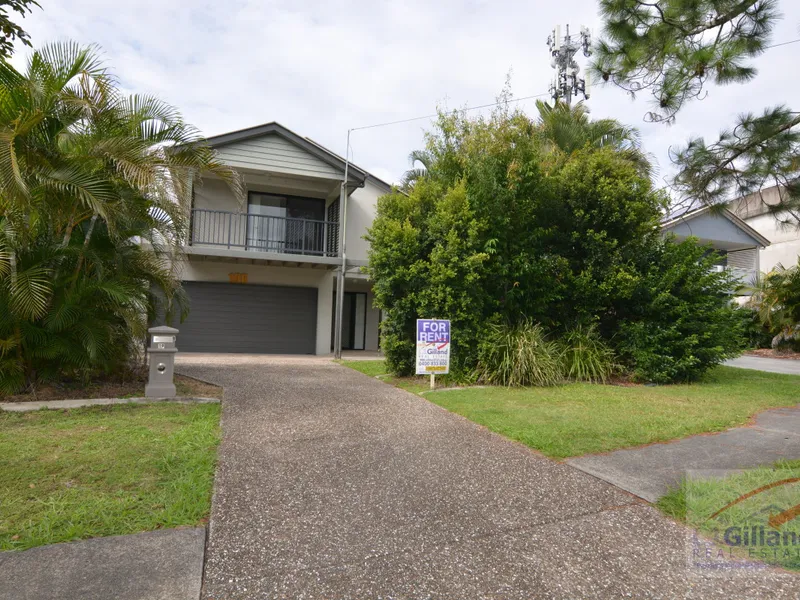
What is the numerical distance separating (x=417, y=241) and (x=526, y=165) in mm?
2267

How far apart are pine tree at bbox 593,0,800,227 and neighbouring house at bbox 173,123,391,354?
8.30 meters

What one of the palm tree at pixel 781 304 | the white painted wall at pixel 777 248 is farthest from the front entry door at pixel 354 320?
the white painted wall at pixel 777 248

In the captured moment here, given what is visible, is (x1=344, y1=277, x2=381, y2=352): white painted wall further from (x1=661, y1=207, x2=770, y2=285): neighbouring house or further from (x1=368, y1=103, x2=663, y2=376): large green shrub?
(x1=661, y1=207, x2=770, y2=285): neighbouring house

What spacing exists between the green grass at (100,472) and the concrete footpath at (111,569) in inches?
5.7

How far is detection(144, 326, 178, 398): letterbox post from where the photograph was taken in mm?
6828

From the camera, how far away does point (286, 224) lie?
1510 centimetres

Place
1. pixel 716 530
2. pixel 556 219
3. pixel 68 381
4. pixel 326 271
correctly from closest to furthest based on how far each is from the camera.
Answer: pixel 716 530 < pixel 68 381 < pixel 556 219 < pixel 326 271

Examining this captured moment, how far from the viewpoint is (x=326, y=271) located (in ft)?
49.8

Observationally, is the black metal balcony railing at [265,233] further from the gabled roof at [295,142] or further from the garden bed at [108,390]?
the garden bed at [108,390]

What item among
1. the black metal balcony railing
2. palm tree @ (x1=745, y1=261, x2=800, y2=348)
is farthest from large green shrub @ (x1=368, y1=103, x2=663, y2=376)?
palm tree @ (x1=745, y1=261, x2=800, y2=348)

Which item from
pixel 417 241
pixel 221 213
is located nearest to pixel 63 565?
pixel 417 241

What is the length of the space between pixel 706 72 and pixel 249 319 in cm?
1189

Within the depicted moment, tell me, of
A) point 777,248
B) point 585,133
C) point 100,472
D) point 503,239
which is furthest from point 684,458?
point 777,248

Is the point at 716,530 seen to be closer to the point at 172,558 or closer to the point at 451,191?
the point at 172,558
